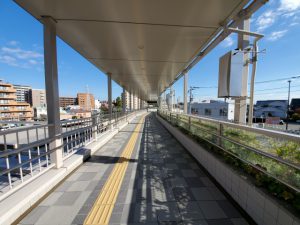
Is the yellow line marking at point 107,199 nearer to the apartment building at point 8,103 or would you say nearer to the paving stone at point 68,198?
the paving stone at point 68,198

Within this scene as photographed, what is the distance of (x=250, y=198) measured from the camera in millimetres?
2021

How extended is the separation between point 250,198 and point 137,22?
3447mm

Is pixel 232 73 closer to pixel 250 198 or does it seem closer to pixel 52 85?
pixel 250 198

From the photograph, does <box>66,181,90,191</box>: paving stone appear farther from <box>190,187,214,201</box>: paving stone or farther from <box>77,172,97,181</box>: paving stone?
<box>190,187,214,201</box>: paving stone

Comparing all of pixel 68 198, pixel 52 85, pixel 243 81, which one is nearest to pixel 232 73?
pixel 243 81

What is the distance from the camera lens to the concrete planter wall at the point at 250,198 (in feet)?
5.23

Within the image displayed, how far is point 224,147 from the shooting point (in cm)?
306

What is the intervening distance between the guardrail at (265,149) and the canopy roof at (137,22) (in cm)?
200

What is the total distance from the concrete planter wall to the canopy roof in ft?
8.73

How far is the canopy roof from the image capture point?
2.49 m

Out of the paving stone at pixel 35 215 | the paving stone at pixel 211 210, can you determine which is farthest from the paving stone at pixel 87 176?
the paving stone at pixel 211 210

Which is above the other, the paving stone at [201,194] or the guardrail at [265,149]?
the guardrail at [265,149]

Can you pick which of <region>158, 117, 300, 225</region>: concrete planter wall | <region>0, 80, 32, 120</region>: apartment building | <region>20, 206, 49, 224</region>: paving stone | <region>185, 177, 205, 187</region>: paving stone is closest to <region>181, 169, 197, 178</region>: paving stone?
<region>185, 177, 205, 187</region>: paving stone

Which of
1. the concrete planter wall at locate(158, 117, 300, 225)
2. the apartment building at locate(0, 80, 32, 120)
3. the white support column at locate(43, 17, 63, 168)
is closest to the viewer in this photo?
the concrete planter wall at locate(158, 117, 300, 225)
